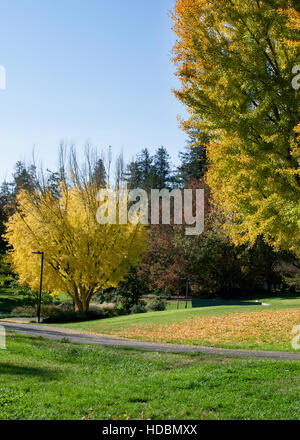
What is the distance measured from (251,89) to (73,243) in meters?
16.3

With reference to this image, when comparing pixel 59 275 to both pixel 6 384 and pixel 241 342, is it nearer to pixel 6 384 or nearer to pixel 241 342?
pixel 241 342

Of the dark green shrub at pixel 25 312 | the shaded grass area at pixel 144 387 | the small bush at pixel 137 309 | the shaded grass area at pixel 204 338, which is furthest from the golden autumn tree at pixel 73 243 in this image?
the shaded grass area at pixel 144 387

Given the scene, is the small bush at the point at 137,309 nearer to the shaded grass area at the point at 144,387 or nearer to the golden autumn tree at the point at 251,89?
the golden autumn tree at the point at 251,89

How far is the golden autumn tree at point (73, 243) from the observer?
24.0 m

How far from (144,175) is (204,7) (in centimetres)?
6115

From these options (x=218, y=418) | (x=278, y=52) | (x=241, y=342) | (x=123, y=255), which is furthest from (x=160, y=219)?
(x=218, y=418)

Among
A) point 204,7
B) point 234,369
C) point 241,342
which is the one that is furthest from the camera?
point 241,342

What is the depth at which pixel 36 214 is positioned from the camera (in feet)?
81.5

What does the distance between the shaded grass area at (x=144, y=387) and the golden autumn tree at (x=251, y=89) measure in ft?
15.1

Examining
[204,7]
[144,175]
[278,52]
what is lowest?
[278,52]

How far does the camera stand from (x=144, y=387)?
19.6 ft

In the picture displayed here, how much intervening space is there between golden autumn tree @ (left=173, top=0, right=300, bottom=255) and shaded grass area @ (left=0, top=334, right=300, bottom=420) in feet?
15.1

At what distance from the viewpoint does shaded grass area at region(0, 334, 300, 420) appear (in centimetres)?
483

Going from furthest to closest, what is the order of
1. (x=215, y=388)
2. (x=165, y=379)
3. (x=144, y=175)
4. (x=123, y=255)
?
(x=144, y=175) → (x=123, y=255) → (x=165, y=379) → (x=215, y=388)
